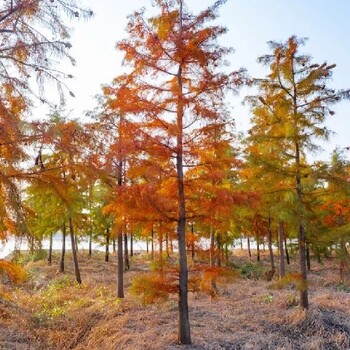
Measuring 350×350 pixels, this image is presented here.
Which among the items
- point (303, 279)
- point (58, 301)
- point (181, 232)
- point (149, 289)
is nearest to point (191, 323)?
point (149, 289)

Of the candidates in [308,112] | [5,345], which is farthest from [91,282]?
[308,112]

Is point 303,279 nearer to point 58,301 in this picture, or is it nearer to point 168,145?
point 168,145

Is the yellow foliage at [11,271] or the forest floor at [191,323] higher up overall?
the yellow foliage at [11,271]

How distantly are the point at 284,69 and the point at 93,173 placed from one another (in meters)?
7.51

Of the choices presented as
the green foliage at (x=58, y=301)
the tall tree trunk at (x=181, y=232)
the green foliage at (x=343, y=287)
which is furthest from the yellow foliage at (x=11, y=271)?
the green foliage at (x=343, y=287)

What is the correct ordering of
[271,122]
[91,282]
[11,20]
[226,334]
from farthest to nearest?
[91,282] → [271,122] → [226,334] → [11,20]

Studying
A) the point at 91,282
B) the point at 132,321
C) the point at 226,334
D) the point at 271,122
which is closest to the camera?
the point at 226,334

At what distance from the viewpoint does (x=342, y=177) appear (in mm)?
11336

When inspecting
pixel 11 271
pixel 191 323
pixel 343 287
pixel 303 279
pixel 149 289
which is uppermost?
pixel 11 271

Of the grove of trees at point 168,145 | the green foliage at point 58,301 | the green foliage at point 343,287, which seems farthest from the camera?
the green foliage at point 343,287

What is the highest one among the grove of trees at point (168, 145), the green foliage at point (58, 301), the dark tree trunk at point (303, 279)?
the grove of trees at point (168, 145)

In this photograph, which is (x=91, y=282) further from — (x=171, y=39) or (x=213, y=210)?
(x=171, y=39)

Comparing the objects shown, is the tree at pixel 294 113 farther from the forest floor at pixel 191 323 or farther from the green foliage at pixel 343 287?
the green foliage at pixel 343 287

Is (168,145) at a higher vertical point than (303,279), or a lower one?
higher
